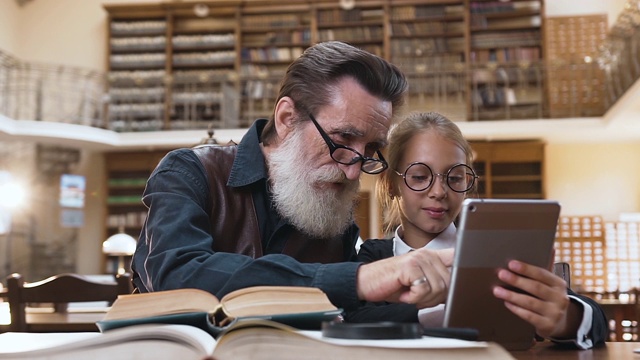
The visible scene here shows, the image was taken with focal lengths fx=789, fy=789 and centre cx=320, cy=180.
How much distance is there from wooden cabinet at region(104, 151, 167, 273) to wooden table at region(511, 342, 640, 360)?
1103 cm

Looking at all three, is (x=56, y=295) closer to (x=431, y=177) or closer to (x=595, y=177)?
(x=431, y=177)

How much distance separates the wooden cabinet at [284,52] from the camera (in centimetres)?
1145

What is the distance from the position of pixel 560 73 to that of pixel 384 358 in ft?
36.6

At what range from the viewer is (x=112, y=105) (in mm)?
12164

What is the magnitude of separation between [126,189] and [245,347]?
11.8 m

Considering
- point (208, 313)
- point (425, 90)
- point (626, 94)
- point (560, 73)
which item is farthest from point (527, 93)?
point (208, 313)

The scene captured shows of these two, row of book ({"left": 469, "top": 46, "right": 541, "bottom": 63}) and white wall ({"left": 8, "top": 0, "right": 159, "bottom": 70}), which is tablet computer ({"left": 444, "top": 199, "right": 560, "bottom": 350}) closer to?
row of book ({"left": 469, "top": 46, "right": 541, "bottom": 63})

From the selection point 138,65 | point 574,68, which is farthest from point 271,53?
point 574,68

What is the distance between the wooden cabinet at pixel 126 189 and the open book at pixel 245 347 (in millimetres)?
11392

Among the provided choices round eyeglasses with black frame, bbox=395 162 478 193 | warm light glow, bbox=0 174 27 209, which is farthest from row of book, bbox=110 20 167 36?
round eyeglasses with black frame, bbox=395 162 478 193

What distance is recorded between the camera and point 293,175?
6.07ft

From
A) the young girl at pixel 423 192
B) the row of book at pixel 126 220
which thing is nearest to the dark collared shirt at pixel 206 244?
the young girl at pixel 423 192

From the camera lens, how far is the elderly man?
1.67 meters

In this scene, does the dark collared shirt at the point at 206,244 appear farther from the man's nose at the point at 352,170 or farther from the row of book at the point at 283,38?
the row of book at the point at 283,38
